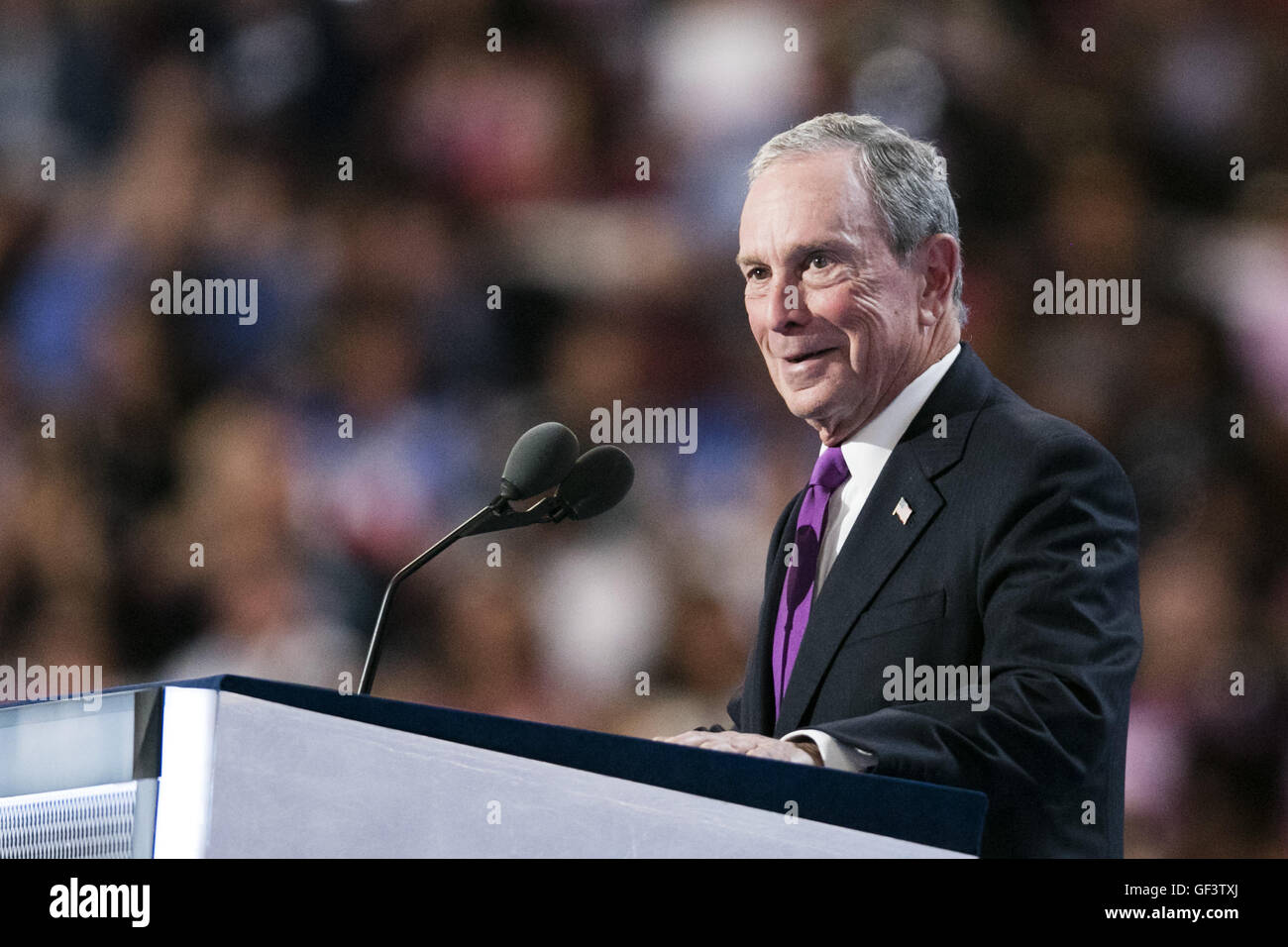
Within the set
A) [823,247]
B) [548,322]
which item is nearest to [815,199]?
[823,247]

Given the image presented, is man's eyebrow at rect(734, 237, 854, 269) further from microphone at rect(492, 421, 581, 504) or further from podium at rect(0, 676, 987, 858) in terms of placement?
podium at rect(0, 676, 987, 858)

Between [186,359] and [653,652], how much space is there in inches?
43.3

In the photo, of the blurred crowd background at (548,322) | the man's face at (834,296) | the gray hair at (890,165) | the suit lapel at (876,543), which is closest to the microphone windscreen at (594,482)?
the suit lapel at (876,543)

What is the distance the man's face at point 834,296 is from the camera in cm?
145

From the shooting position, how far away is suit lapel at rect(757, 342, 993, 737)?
1244 mm

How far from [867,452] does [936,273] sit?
22 centimetres

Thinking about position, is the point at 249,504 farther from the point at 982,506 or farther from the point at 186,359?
the point at 982,506

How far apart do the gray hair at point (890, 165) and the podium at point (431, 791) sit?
0.91 meters

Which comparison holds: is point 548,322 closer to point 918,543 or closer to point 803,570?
point 803,570

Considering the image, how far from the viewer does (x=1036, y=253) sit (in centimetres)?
246

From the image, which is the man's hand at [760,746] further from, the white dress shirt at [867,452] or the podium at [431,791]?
the white dress shirt at [867,452]

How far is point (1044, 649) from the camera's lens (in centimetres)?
110

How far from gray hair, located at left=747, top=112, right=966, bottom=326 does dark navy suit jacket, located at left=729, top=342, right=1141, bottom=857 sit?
0.20m
